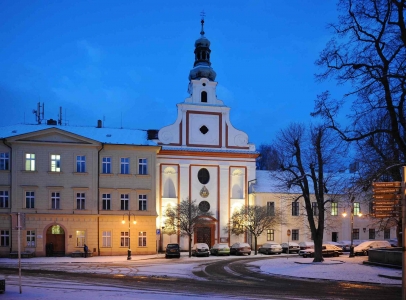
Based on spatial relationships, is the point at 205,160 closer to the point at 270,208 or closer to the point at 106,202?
the point at 270,208

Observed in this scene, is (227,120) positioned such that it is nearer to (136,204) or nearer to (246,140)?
(246,140)

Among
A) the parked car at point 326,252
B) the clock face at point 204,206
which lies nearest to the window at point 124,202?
the clock face at point 204,206

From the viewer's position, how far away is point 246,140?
199 feet

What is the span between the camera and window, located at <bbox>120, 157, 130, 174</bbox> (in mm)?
51031

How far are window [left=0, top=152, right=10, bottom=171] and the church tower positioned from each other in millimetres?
16711

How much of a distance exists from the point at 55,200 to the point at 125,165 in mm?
7548

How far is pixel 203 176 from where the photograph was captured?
5941 cm

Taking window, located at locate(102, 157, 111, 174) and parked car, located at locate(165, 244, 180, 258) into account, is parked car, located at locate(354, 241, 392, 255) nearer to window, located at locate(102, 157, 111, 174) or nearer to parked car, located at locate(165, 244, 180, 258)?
parked car, located at locate(165, 244, 180, 258)

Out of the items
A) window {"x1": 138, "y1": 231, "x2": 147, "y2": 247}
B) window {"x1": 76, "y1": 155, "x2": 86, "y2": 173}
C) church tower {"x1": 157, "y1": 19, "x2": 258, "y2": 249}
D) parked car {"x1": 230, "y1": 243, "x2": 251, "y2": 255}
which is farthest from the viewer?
church tower {"x1": 157, "y1": 19, "x2": 258, "y2": 249}

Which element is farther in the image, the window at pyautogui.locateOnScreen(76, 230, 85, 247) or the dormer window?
the dormer window

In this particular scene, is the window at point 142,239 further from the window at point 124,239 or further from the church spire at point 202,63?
the church spire at point 202,63

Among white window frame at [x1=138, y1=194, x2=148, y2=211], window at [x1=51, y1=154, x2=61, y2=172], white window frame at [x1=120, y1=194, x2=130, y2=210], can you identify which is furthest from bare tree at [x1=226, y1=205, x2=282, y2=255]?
window at [x1=51, y1=154, x2=61, y2=172]

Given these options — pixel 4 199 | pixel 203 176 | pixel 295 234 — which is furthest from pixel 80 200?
pixel 295 234

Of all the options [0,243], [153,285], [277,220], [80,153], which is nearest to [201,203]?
[277,220]
